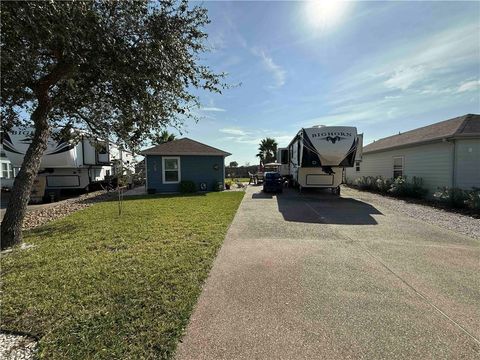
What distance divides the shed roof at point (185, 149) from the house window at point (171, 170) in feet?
1.57

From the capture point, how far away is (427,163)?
12.7 m

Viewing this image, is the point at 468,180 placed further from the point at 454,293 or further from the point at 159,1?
the point at 159,1

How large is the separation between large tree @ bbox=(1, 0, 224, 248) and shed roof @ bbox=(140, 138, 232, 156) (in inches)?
322

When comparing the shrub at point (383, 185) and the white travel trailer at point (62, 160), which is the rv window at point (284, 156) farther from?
the white travel trailer at point (62, 160)

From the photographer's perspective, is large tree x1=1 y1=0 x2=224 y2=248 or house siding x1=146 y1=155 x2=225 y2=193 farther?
house siding x1=146 y1=155 x2=225 y2=193

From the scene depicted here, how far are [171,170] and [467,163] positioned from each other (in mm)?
15066

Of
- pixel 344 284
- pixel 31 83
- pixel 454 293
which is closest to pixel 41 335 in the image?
pixel 344 284

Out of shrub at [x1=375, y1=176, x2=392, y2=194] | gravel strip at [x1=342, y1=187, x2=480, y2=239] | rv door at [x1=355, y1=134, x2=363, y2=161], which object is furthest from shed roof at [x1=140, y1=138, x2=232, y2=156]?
gravel strip at [x1=342, y1=187, x2=480, y2=239]

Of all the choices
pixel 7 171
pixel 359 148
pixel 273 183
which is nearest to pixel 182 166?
pixel 273 183

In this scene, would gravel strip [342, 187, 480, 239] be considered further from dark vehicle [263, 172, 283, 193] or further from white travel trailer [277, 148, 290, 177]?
white travel trailer [277, 148, 290, 177]

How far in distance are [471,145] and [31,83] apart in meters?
15.3

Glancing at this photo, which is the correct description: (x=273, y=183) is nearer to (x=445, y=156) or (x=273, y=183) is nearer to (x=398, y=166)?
(x=398, y=166)

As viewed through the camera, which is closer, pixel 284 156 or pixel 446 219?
pixel 446 219

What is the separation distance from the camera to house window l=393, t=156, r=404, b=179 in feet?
50.1
